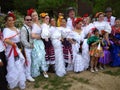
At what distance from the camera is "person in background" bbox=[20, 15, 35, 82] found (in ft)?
24.4

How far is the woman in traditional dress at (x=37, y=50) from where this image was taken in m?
7.74

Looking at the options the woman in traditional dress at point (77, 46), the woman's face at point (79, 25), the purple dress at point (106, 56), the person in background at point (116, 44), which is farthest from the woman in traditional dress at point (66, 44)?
the person in background at point (116, 44)

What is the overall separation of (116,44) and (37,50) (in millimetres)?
2268

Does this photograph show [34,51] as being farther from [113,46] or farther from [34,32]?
[113,46]

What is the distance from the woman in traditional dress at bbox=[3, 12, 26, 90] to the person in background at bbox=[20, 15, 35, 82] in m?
0.19

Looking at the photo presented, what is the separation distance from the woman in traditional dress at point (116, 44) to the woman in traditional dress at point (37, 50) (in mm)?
2006

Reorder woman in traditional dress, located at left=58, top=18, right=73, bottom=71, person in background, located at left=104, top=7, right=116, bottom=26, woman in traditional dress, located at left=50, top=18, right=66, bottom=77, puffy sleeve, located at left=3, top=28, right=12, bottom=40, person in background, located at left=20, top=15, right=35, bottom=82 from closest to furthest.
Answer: puffy sleeve, located at left=3, top=28, right=12, bottom=40 → person in background, located at left=20, top=15, right=35, bottom=82 → woman in traditional dress, located at left=50, top=18, right=66, bottom=77 → woman in traditional dress, located at left=58, top=18, right=73, bottom=71 → person in background, located at left=104, top=7, right=116, bottom=26

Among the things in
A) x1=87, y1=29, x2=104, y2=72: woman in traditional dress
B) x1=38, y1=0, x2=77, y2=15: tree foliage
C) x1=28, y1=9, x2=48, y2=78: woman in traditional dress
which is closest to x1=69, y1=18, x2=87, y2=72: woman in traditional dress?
x1=87, y1=29, x2=104, y2=72: woman in traditional dress

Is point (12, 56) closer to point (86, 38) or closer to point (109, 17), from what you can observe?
point (86, 38)

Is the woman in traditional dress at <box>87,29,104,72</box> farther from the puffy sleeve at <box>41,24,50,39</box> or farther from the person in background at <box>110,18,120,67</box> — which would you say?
the puffy sleeve at <box>41,24,50,39</box>

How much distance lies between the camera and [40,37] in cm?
786

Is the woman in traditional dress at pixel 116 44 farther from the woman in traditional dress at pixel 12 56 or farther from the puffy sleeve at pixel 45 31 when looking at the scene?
the woman in traditional dress at pixel 12 56

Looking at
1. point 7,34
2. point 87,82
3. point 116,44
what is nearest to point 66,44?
point 87,82

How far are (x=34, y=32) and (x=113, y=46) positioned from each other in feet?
7.50
